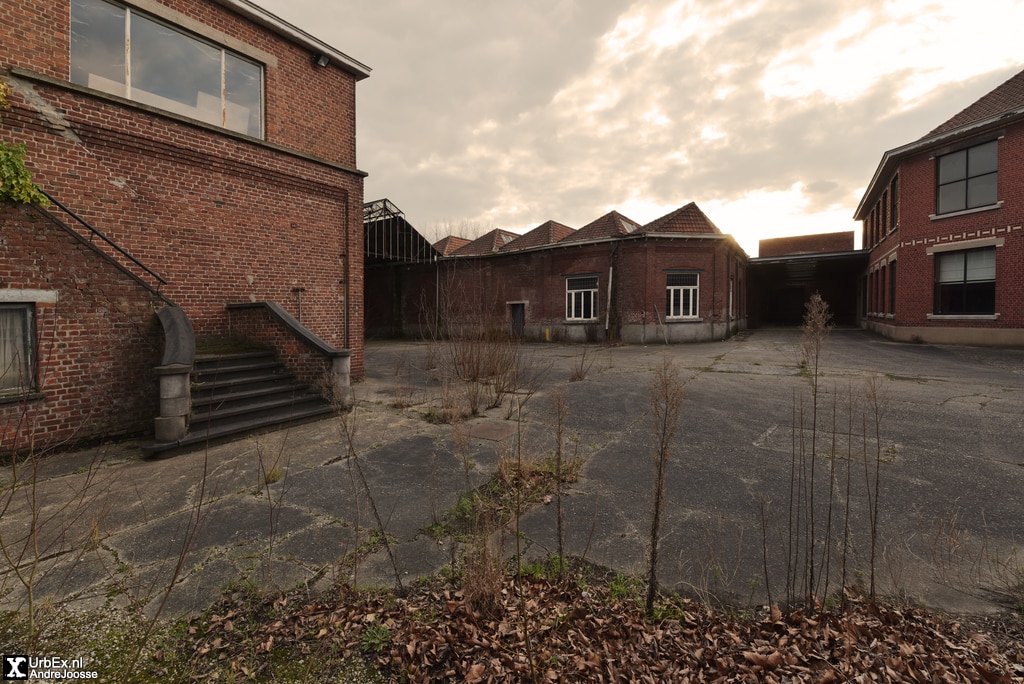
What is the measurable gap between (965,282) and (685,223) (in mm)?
10064

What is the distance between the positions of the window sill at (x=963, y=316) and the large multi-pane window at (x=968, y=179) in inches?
147

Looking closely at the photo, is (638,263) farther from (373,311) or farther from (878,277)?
(373,311)

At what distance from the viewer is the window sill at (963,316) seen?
562 inches

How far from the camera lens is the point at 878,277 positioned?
21.6 m

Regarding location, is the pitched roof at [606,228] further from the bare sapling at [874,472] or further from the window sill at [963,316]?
the bare sapling at [874,472]

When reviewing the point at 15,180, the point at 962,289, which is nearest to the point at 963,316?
the point at 962,289

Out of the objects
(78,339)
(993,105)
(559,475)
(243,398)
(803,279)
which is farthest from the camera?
(803,279)

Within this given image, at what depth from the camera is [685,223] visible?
2019cm

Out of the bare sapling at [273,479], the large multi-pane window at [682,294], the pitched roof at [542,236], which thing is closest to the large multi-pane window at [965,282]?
the large multi-pane window at [682,294]

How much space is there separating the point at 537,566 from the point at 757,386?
7843mm

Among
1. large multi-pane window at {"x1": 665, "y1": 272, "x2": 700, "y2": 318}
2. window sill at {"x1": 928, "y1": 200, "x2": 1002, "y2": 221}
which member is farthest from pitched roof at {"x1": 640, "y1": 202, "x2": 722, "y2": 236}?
window sill at {"x1": 928, "y1": 200, "x2": 1002, "y2": 221}

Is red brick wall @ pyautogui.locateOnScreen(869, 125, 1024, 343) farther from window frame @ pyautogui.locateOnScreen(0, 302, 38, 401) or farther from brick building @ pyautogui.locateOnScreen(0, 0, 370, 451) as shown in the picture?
window frame @ pyautogui.locateOnScreen(0, 302, 38, 401)

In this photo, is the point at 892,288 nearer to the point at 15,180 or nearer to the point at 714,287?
the point at 714,287

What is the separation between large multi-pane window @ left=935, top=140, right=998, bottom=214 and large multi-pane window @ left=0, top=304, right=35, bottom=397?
2436 centimetres
